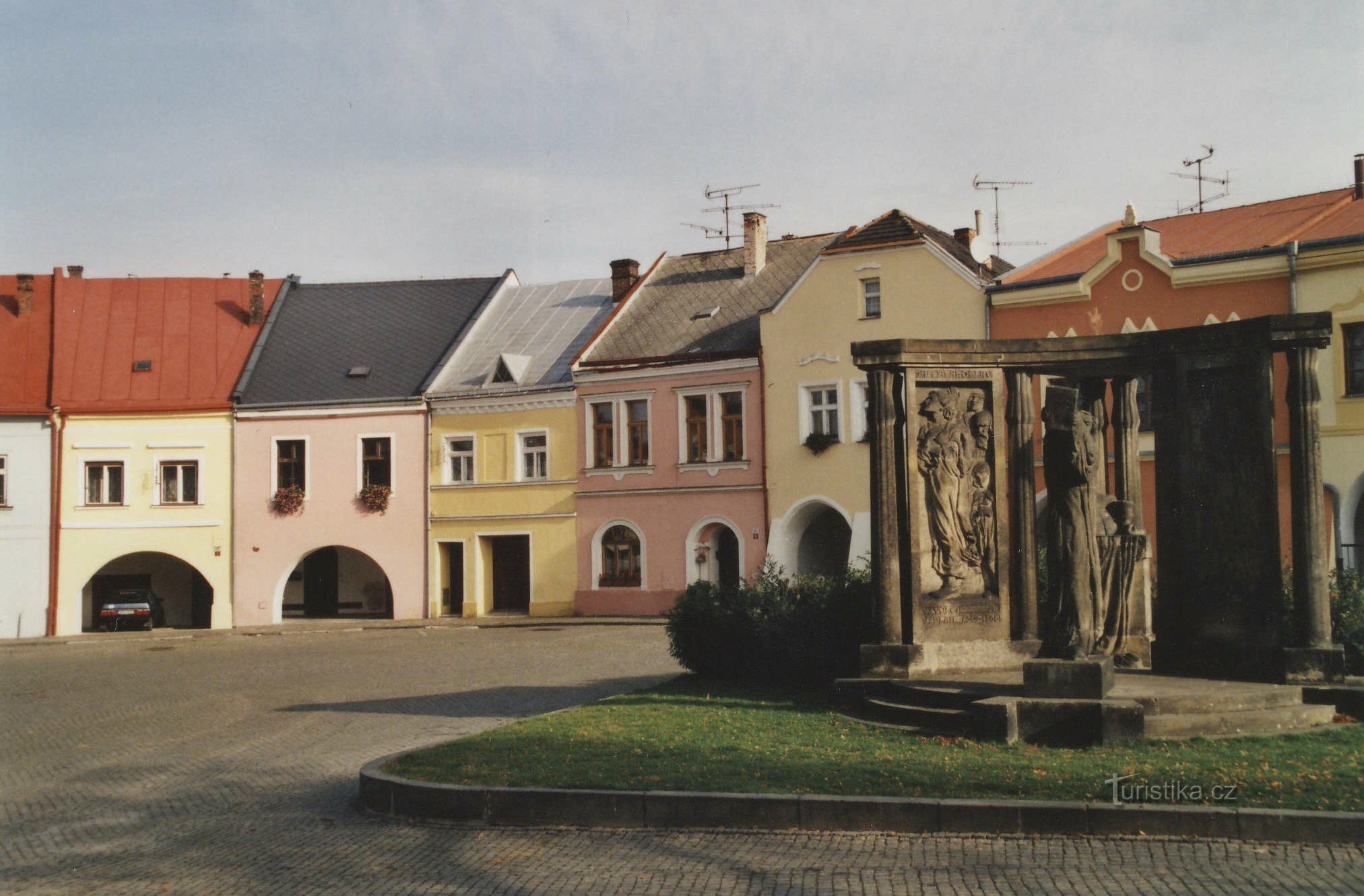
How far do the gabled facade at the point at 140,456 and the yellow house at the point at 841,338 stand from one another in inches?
661

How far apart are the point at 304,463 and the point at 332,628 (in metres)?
5.93

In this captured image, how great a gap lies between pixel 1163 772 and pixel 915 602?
4.46m

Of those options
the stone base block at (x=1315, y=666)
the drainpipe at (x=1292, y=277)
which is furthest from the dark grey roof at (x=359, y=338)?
the stone base block at (x=1315, y=666)

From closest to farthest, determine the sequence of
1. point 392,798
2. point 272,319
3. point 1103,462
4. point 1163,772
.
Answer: point 1163,772 < point 392,798 < point 1103,462 < point 272,319

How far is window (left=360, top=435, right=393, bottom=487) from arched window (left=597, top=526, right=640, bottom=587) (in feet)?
23.1

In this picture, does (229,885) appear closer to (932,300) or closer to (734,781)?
(734,781)

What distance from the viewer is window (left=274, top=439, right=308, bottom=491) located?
40656 millimetres

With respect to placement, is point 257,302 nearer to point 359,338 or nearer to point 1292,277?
point 359,338

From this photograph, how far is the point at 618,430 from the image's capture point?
38.9m

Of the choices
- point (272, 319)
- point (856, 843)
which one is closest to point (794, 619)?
point (856, 843)

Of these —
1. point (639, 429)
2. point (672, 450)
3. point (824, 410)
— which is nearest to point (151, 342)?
point (639, 429)

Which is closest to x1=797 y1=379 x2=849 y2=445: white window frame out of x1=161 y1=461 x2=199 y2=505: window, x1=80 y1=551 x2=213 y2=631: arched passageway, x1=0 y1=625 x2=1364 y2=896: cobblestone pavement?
x1=0 y1=625 x2=1364 y2=896: cobblestone pavement

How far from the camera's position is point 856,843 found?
921 cm

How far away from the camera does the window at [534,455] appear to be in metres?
39.8
